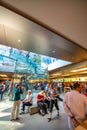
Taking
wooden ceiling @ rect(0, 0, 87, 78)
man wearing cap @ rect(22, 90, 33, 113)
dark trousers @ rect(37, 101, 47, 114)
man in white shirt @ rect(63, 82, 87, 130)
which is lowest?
dark trousers @ rect(37, 101, 47, 114)

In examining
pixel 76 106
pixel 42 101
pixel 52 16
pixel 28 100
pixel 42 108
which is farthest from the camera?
pixel 28 100

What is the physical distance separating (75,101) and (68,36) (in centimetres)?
106

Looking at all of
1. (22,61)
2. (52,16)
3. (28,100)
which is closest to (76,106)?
(52,16)

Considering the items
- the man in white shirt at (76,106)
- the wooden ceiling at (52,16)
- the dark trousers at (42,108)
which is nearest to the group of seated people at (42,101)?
the dark trousers at (42,108)

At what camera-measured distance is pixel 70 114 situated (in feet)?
6.63

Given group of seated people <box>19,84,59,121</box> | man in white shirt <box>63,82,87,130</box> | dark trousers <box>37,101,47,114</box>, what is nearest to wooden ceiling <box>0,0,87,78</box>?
man in white shirt <box>63,82,87,130</box>

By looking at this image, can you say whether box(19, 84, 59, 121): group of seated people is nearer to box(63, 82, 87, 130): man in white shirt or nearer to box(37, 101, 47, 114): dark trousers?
box(37, 101, 47, 114): dark trousers

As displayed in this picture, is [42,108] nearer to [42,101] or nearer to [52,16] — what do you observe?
[42,101]

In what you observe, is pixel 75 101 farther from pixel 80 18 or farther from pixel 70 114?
pixel 80 18

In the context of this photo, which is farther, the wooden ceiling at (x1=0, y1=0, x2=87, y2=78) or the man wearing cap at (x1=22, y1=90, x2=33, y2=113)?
the man wearing cap at (x1=22, y1=90, x2=33, y2=113)

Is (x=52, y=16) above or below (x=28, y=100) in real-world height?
above

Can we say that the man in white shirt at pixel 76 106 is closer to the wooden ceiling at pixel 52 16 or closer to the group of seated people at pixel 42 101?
the wooden ceiling at pixel 52 16

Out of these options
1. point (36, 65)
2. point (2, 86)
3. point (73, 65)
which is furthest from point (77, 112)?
point (2, 86)

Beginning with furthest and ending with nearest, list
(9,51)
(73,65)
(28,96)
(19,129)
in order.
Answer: (73,65) < (28,96) < (9,51) < (19,129)
